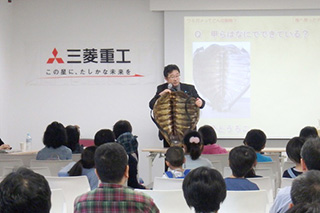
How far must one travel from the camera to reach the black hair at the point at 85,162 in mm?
3898

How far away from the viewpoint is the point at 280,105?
306 inches

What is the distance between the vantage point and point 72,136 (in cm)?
587

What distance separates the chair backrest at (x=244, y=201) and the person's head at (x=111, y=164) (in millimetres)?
763

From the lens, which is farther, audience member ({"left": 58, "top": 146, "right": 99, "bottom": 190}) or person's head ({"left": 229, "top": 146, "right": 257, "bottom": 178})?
audience member ({"left": 58, "top": 146, "right": 99, "bottom": 190})

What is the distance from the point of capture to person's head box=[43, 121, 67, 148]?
5336mm

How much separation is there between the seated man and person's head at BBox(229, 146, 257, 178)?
1121 millimetres

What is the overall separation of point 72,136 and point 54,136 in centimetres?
55

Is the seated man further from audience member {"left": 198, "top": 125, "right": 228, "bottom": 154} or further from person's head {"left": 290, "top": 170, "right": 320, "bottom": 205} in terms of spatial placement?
audience member {"left": 198, "top": 125, "right": 228, "bottom": 154}

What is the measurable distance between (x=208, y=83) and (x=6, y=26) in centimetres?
331

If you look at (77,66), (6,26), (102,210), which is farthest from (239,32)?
(102,210)

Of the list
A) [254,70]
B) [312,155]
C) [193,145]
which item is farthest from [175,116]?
[254,70]

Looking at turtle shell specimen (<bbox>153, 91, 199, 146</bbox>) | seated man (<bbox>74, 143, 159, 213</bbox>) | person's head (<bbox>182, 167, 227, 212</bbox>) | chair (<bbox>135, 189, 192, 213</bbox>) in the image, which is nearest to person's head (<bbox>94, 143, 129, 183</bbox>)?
seated man (<bbox>74, 143, 159, 213</bbox>)

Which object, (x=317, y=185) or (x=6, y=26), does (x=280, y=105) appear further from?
(x=317, y=185)

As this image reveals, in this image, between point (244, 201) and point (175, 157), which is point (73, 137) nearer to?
point (175, 157)
